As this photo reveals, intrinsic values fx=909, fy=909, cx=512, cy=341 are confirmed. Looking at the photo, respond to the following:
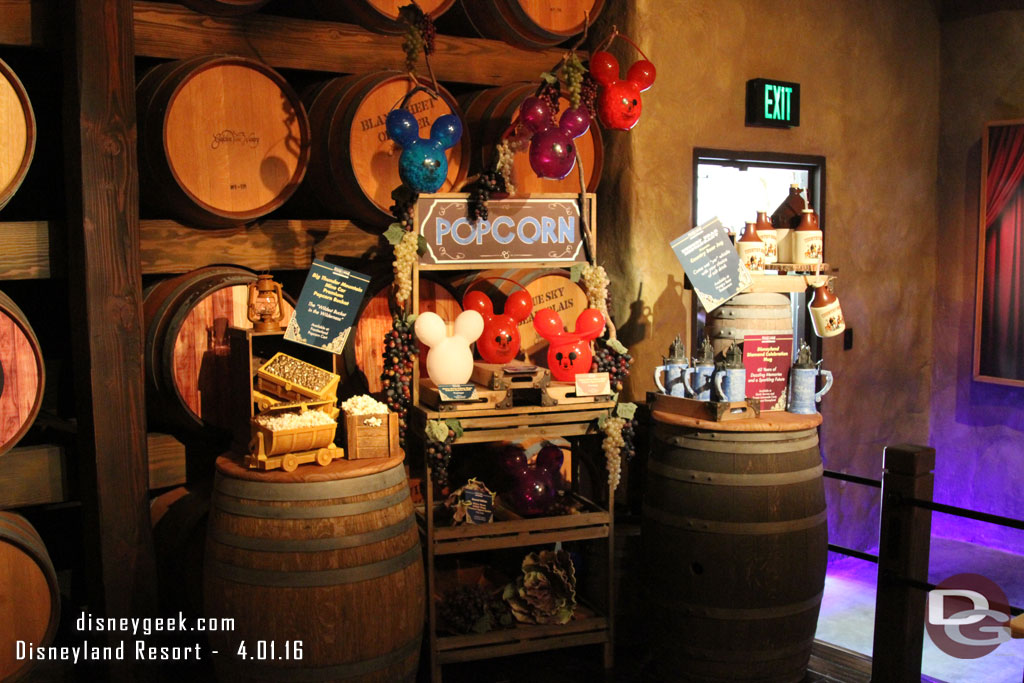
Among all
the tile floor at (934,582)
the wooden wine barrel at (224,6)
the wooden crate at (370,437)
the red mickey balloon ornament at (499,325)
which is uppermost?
the wooden wine barrel at (224,6)

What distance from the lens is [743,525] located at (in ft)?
10.3

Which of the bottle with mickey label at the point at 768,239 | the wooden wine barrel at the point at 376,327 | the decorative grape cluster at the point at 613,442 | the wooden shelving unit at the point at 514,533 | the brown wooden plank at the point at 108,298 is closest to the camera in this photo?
the brown wooden plank at the point at 108,298

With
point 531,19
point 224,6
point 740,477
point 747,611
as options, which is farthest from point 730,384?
point 224,6

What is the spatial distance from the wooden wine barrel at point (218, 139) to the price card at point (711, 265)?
151 cm

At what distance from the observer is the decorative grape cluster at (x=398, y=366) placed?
3182mm

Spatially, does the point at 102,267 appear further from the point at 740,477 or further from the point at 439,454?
the point at 740,477

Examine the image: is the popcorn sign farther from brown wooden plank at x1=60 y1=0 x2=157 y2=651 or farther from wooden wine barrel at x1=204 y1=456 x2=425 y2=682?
brown wooden plank at x1=60 y1=0 x2=157 y2=651

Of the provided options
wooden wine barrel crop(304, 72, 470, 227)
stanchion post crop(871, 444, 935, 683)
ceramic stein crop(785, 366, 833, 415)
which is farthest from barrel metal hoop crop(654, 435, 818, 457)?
wooden wine barrel crop(304, 72, 470, 227)

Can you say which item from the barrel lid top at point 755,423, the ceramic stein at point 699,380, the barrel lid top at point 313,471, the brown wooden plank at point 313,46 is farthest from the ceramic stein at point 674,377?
the brown wooden plank at point 313,46

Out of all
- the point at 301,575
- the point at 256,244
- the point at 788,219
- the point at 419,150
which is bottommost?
the point at 301,575

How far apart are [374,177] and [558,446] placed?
1358 mm

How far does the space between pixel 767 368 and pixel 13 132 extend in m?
2.73

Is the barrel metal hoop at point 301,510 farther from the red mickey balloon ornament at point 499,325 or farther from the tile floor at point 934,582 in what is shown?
the tile floor at point 934,582

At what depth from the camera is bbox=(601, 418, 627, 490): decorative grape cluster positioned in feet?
10.9
